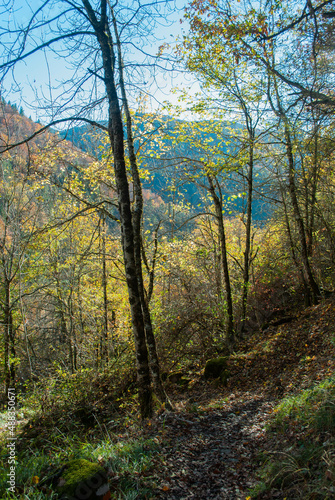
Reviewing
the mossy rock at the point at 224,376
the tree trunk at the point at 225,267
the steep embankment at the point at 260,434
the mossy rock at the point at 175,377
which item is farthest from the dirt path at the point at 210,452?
the tree trunk at the point at 225,267

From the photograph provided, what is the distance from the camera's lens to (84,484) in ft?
9.12

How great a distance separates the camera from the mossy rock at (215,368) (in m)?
8.55

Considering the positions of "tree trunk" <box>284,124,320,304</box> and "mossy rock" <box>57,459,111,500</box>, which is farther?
"tree trunk" <box>284,124,320,304</box>

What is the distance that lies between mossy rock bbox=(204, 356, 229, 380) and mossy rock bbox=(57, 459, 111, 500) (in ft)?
20.1

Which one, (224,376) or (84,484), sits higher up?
(84,484)

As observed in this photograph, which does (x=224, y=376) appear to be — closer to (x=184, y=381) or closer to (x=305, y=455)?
(x=184, y=381)

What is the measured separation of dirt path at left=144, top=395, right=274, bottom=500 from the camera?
10.8ft

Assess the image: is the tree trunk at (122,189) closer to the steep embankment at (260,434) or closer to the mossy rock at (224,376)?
the steep embankment at (260,434)

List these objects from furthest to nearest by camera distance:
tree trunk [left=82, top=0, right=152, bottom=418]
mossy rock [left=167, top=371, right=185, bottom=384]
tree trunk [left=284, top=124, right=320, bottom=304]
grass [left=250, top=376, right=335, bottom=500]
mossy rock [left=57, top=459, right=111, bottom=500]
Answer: tree trunk [left=284, top=124, right=320, bottom=304] < mossy rock [left=167, top=371, right=185, bottom=384] < tree trunk [left=82, top=0, right=152, bottom=418] < mossy rock [left=57, top=459, right=111, bottom=500] < grass [left=250, top=376, right=335, bottom=500]

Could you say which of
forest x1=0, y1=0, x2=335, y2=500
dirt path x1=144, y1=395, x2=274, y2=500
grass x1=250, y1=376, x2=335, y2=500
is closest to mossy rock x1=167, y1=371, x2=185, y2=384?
forest x1=0, y1=0, x2=335, y2=500

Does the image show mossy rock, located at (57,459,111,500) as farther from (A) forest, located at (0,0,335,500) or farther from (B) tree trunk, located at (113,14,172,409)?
(B) tree trunk, located at (113,14,172,409)

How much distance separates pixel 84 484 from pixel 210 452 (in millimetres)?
2104

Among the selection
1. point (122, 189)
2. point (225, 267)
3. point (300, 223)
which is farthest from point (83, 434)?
point (300, 223)

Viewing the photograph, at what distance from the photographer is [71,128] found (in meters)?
4.86
